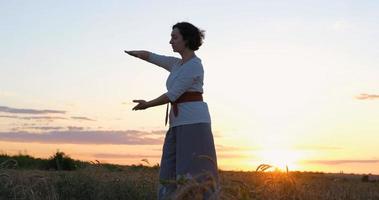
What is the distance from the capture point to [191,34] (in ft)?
20.2

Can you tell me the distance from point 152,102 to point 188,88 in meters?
0.38

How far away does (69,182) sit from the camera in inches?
364

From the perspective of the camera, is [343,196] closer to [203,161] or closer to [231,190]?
[203,161]

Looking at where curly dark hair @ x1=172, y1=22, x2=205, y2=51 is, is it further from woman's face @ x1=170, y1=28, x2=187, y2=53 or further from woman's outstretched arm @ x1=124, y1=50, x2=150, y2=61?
woman's outstretched arm @ x1=124, y1=50, x2=150, y2=61

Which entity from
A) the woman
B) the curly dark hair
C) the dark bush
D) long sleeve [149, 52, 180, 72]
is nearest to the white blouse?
the woman

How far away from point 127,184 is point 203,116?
3342 mm

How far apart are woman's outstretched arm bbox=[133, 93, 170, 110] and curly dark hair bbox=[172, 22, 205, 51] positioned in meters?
0.57

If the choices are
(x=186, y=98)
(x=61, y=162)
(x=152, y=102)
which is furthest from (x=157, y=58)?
(x=61, y=162)

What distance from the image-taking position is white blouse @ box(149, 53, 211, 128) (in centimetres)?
591

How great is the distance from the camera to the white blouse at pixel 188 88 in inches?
233

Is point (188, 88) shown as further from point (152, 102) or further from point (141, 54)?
point (141, 54)

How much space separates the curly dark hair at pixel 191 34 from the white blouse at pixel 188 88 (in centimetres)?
12

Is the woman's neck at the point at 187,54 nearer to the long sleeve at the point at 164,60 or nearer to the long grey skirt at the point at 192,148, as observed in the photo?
the long sleeve at the point at 164,60

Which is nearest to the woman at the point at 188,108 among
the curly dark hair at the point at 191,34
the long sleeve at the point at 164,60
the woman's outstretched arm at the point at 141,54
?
the curly dark hair at the point at 191,34
